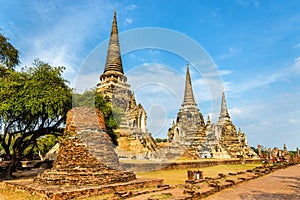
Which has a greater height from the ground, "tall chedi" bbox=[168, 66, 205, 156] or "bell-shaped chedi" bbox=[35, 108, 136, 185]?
"tall chedi" bbox=[168, 66, 205, 156]

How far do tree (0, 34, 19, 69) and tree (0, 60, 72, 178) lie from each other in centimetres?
178

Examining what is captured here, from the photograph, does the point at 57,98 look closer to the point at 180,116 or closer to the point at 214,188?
the point at 214,188

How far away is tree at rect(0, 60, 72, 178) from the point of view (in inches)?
561

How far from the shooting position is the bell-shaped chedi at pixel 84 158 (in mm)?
10078

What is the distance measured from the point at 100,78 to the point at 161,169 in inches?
1053

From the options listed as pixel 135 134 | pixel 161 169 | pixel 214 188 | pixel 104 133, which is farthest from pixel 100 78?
pixel 214 188

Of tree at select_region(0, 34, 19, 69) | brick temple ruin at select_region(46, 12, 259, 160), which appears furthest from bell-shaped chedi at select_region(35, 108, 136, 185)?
brick temple ruin at select_region(46, 12, 259, 160)

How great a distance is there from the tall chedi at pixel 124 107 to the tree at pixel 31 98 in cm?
1198

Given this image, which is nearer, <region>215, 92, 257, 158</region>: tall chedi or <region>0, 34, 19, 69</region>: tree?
<region>0, 34, 19, 69</region>: tree

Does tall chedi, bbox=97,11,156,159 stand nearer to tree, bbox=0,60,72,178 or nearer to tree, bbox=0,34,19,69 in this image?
tree, bbox=0,60,72,178

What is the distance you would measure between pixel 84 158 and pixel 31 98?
246 inches

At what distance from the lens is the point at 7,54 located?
17797 millimetres

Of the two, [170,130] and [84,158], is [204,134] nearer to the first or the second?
[170,130]

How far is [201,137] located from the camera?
3475 centimetres
